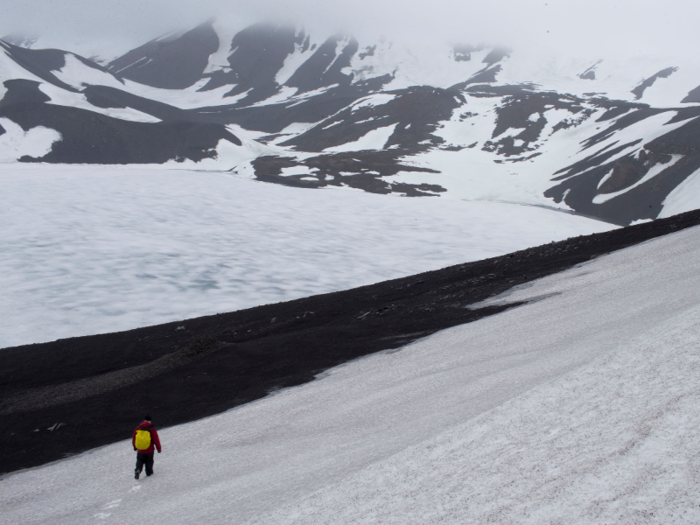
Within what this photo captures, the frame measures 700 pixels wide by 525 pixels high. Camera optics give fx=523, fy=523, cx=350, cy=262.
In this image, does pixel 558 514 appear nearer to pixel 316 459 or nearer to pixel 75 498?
pixel 316 459

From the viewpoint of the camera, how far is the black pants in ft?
28.7

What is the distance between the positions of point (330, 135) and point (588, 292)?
332 feet

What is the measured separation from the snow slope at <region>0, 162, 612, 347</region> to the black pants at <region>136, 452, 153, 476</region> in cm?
1397

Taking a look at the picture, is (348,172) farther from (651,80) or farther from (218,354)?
(651,80)

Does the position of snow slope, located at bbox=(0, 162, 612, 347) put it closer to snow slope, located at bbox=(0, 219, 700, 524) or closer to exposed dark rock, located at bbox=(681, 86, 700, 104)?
snow slope, located at bbox=(0, 219, 700, 524)

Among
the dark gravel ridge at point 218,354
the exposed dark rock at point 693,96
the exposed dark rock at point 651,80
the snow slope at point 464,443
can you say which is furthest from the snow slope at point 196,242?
the exposed dark rock at point 651,80

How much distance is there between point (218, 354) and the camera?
1563 centimetres

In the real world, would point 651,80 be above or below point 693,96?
above

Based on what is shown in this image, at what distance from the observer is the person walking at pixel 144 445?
866cm

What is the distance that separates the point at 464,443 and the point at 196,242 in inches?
1159

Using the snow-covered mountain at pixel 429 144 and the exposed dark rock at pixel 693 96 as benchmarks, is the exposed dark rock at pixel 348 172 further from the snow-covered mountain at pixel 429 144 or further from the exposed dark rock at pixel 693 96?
the exposed dark rock at pixel 693 96

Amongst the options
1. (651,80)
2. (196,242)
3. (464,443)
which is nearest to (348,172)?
(196,242)

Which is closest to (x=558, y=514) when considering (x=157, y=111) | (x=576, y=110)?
(x=576, y=110)

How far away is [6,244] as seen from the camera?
29.5 m
